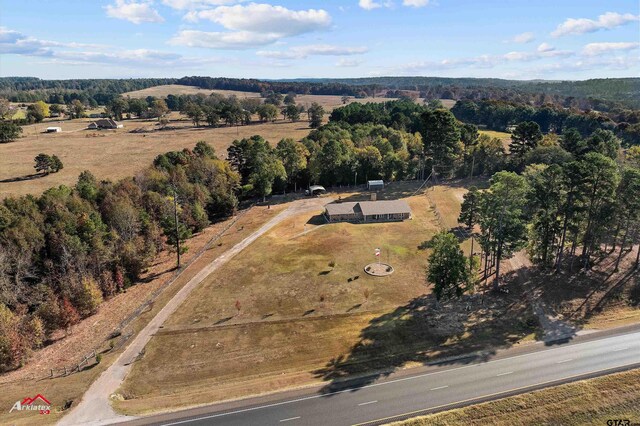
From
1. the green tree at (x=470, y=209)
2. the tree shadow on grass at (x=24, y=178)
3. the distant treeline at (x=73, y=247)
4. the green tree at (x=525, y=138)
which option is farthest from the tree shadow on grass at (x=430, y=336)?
the tree shadow on grass at (x=24, y=178)

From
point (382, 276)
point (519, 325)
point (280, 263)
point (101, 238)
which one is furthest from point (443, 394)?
point (101, 238)

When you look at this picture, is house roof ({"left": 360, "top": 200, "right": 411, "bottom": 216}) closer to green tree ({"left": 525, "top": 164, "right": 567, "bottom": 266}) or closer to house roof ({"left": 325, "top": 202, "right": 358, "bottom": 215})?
house roof ({"left": 325, "top": 202, "right": 358, "bottom": 215})

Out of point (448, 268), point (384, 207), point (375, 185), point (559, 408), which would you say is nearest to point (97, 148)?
point (375, 185)

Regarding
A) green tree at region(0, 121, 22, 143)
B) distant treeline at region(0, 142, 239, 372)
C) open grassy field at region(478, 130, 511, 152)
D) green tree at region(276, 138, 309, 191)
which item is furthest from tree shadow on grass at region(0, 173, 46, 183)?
open grassy field at region(478, 130, 511, 152)

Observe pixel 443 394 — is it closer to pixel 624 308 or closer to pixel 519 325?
pixel 519 325

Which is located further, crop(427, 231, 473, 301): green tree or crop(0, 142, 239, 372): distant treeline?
crop(427, 231, 473, 301): green tree

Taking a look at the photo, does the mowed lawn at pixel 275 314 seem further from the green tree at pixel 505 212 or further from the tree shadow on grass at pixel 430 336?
the green tree at pixel 505 212

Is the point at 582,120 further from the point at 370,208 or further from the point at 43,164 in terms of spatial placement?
the point at 43,164
